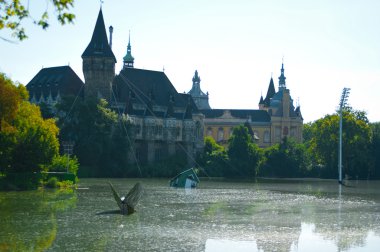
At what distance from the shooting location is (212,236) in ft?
91.9

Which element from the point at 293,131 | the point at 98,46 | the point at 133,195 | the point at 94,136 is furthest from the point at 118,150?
the point at 293,131

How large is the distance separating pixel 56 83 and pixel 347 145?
48032 mm

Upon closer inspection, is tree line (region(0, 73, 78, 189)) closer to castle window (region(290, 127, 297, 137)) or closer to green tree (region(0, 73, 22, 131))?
green tree (region(0, 73, 22, 131))

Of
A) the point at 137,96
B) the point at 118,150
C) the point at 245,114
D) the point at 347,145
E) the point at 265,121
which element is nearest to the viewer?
the point at 118,150

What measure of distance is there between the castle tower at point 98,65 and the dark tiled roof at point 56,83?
13.3ft

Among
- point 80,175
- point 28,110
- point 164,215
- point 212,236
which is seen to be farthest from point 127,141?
point 212,236

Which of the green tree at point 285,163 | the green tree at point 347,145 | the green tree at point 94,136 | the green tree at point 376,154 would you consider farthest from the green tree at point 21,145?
the green tree at point 376,154

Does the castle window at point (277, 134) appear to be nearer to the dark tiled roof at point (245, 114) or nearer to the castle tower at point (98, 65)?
the dark tiled roof at point (245, 114)

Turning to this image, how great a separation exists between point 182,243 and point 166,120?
91.6m

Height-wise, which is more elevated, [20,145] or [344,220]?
[20,145]

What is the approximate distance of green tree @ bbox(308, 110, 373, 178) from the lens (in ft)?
344

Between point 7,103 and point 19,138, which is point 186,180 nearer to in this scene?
point 19,138

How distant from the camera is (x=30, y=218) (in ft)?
109

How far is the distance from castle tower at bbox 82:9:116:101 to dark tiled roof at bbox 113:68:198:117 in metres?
6.05
